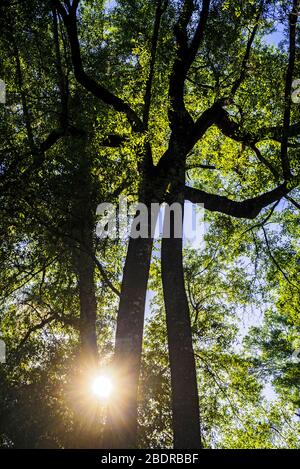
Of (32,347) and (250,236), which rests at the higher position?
(250,236)

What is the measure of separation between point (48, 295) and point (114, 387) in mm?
6463

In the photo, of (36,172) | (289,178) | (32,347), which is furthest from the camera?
(32,347)

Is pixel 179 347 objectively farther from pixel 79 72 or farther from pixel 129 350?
pixel 79 72

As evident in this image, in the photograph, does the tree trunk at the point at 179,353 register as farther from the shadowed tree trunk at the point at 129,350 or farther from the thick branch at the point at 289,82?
the thick branch at the point at 289,82

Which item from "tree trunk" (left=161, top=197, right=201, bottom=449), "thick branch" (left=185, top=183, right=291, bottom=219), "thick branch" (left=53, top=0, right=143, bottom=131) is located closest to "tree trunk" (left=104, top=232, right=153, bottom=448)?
"tree trunk" (left=161, top=197, right=201, bottom=449)

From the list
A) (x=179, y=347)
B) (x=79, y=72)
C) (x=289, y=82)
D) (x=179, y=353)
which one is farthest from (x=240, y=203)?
(x=79, y=72)

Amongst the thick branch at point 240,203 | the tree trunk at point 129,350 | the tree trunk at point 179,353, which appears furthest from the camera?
the thick branch at point 240,203

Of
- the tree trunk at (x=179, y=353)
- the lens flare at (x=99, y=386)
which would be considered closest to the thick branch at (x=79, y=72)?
the tree trunk at (x=179, y=353)

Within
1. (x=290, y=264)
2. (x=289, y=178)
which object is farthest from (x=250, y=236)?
(x=289, y=178)

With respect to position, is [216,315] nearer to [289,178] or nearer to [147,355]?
[147,355]

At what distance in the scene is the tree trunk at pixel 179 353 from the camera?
8195 mm

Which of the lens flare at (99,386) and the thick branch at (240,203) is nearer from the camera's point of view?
the lens flare at (99,386)

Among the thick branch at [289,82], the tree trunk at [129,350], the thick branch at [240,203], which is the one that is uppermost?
the thick branch at [289,82]

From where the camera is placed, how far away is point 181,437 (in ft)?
26.8
